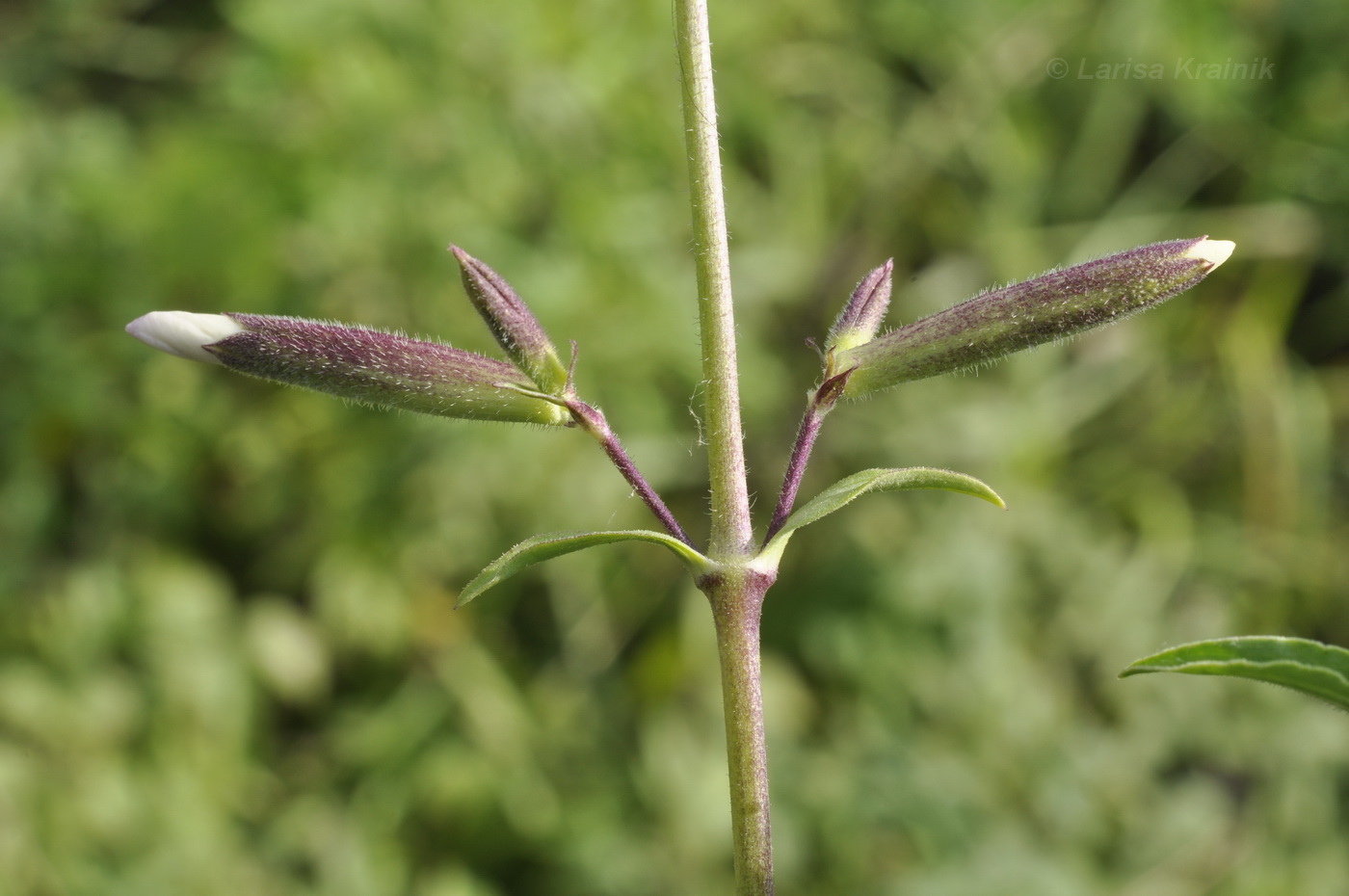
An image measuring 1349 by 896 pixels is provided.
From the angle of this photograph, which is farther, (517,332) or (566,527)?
(566,527)

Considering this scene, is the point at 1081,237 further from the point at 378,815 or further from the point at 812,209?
the point at 378,815

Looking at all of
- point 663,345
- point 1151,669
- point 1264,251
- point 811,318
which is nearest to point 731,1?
point 811,318

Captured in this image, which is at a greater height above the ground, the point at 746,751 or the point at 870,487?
the point at 870,487

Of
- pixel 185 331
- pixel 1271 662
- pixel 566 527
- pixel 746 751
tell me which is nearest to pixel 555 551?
pixel 746 751

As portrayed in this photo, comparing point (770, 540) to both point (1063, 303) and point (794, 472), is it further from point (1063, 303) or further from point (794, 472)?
point (1063, 303)

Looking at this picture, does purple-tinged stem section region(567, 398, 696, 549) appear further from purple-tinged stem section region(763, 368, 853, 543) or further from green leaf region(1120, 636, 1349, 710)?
green leaf region(1120, 636, 1349, 710)

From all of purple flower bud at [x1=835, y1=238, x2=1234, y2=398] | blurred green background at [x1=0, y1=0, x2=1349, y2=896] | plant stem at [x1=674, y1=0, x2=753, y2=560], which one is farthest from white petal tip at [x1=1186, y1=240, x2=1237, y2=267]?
blurred green background at [x1=0, y1=0, x2=1349, y2=896]
